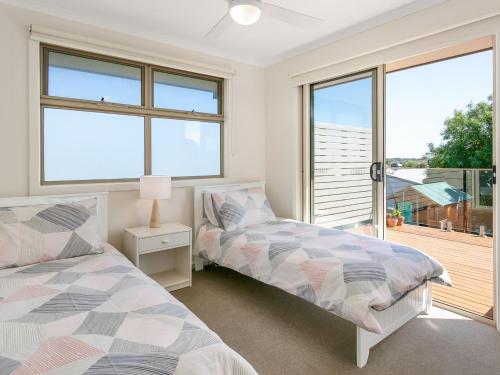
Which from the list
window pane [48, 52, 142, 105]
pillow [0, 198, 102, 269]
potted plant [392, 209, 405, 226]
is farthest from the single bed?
potted plant [392, 209, 405, 226]

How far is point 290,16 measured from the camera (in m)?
2.14

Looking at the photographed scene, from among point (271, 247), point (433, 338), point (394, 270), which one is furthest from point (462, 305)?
point (271, 247)

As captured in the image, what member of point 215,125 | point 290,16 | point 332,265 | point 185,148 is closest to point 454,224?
point 332,265

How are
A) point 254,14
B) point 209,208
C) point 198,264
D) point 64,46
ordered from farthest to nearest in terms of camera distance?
point 198,264 → point 209,208 → point 64,46 → point 254,14

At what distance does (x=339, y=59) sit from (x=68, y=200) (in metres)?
2.89

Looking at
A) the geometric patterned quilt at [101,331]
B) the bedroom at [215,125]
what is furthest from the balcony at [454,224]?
the geometric patterned quilt at [101,331]

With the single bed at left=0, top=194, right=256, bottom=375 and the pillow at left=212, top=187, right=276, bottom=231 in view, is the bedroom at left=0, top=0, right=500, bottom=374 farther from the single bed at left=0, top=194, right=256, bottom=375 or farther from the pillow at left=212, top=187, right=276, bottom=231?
the pillow at left=212, top=187, right=276, bottom=231

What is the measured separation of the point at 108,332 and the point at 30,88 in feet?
7.53

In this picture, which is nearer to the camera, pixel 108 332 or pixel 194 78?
pixel 108 332

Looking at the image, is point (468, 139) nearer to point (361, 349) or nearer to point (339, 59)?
point (339, 59)

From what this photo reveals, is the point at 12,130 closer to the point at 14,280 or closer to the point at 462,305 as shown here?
the point at 14,280

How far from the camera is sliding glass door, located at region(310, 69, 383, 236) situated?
308 centimetres

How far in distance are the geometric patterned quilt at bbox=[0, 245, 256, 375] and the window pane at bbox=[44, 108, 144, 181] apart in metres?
1.27

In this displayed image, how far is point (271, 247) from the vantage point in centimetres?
253
